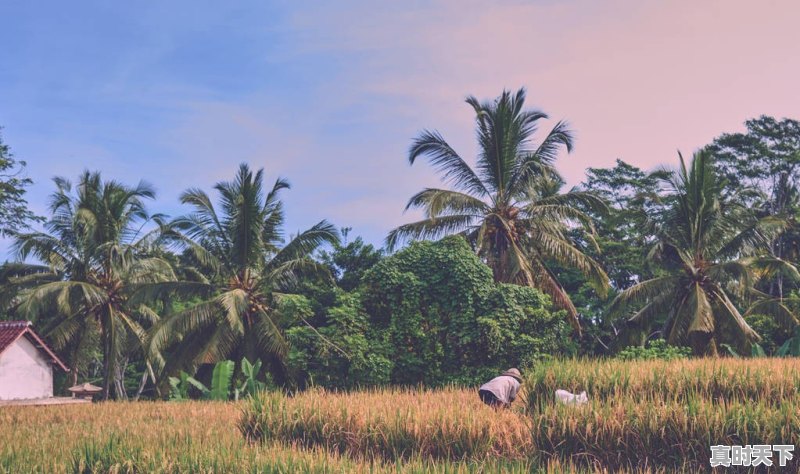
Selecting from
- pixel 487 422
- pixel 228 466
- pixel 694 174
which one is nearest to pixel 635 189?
pixel 694 174

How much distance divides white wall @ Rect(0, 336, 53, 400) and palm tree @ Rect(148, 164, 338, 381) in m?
4.93

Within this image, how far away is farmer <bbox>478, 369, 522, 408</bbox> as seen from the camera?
11.9 metres

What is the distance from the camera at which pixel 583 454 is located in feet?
30.1

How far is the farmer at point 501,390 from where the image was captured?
1188 centimetres

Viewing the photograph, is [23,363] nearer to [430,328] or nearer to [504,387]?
[430,328]

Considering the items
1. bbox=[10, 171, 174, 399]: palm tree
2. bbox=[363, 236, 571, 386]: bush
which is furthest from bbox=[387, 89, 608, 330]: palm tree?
bbox=[10, 171, 174, 399]: palm tree

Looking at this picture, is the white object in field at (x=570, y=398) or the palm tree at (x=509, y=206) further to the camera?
the palm tree at (x=509, y=206)

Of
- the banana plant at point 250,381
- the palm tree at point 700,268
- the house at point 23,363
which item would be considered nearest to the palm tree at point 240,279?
the banana plant at point 250,381

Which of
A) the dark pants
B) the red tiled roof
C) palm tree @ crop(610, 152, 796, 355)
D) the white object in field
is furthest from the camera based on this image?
the red tiled roof

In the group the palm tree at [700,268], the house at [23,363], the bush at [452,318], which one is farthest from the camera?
the house at [23,363]

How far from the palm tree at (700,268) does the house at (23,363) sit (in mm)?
18275

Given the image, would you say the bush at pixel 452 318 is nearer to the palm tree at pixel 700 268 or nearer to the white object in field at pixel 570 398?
the palm tree at pixel 700 268

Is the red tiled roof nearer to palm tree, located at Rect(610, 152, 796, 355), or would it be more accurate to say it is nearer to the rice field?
the rice field

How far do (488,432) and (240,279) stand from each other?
53.4 ft
